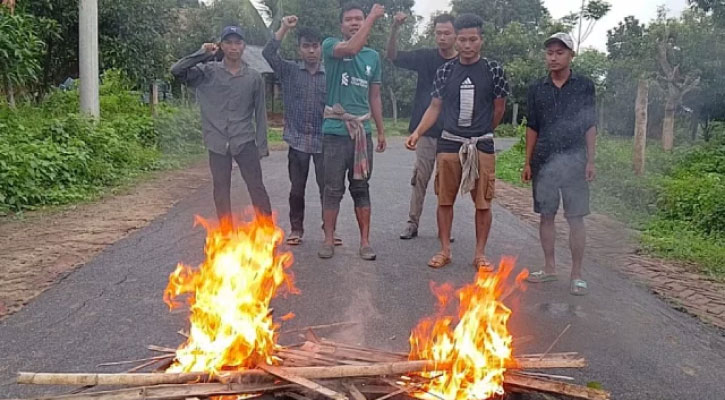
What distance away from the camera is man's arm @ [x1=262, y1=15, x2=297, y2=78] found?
5.70m

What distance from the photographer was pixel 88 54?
12352mm

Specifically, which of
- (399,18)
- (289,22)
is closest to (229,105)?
(289,22)

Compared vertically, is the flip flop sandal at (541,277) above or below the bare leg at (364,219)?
below

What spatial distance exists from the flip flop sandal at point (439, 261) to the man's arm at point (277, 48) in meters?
2.12

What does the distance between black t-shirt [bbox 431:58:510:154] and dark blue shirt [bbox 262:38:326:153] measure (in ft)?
4.00

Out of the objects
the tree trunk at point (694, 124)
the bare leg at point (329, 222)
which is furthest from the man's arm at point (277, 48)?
the tree trunk at point (694, 124)

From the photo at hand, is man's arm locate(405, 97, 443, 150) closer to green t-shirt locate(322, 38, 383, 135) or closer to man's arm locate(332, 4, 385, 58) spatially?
green t-shirt locate(322, 38, 383, 135)

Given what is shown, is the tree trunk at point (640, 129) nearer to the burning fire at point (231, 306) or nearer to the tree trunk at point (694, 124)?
the tree trunk at point (694, 124)

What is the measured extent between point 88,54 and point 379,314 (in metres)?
9.86

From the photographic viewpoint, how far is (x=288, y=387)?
301 cm

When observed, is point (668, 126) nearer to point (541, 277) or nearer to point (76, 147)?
point (541, 277)

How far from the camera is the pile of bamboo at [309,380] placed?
2848mm

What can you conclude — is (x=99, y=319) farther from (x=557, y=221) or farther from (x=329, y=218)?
(x=557, y=221)

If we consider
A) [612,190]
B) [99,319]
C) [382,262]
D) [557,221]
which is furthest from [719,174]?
[99,319]
